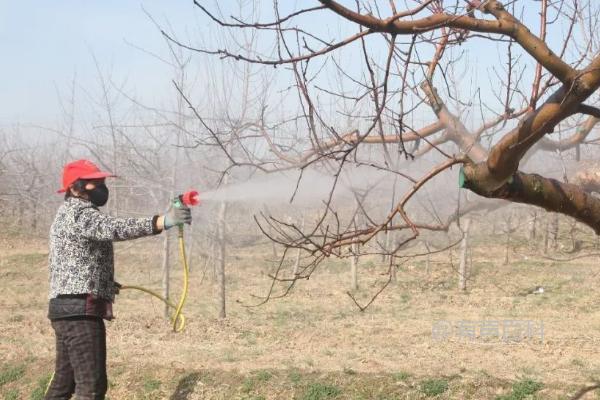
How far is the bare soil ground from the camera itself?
191 inches

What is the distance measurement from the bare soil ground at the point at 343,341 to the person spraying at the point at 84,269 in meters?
1.59

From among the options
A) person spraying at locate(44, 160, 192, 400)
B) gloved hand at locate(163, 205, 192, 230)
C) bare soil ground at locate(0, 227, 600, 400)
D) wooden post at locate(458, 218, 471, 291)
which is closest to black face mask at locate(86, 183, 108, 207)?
person spraying at locate(44, 160, 192, 400)

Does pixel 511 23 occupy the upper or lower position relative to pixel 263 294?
upper

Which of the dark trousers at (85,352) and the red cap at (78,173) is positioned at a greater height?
the red cap at (78,173)

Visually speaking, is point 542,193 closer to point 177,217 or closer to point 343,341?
point 177,217

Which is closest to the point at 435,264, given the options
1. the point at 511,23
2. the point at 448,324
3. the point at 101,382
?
the point at 448,324

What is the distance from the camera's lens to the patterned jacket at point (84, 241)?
3406mm

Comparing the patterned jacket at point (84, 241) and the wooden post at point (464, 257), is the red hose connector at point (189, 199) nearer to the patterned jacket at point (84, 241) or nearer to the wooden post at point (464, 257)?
the patterned jacket at point (84, 241)

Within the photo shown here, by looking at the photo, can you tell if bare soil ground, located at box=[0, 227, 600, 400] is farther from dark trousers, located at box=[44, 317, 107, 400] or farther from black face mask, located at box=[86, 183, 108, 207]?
black face mask, located at box=[86, 183, 108, 207]

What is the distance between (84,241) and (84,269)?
161 mm

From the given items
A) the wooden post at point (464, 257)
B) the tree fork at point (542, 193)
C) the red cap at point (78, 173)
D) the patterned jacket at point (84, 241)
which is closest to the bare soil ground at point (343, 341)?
the wooden post at point (464, 257)

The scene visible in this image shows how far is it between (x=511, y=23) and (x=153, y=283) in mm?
12702

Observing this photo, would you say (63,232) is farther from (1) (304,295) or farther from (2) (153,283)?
(2) (153,283)

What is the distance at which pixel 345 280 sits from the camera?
13031 mm
